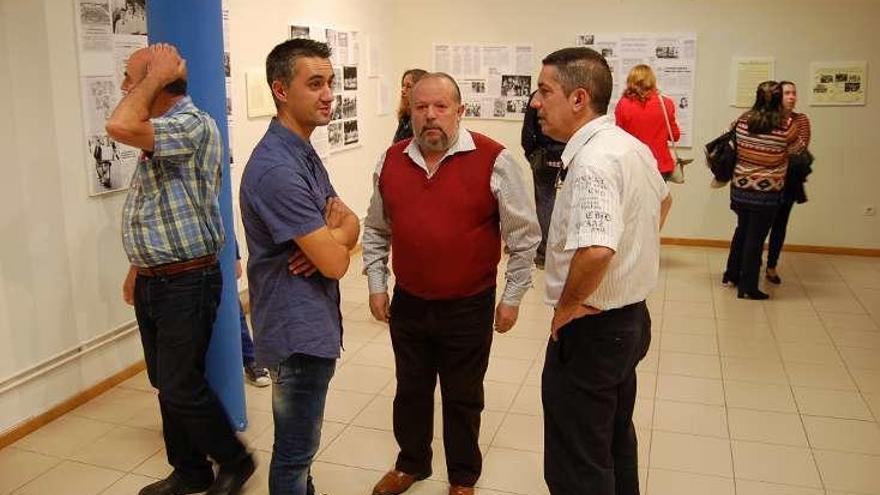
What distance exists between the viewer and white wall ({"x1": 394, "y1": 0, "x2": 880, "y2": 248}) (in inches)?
262

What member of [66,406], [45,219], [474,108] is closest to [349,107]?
[474,108]

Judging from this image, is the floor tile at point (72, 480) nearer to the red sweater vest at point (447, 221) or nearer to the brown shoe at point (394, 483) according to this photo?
the brown shoe at point (394, 483)

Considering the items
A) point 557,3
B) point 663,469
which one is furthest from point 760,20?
point 663,469

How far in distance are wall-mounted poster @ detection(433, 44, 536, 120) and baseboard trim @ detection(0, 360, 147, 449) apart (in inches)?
173

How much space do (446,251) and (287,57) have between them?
801 mm

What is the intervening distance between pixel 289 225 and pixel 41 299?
77.7 inches

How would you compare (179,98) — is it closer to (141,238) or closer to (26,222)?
(141,238)

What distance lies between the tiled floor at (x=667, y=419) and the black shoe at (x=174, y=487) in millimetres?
114

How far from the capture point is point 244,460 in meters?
2.91

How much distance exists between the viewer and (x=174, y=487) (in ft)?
9.59

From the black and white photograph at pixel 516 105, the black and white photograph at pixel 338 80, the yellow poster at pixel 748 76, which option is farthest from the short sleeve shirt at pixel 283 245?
the yellow poster at pixel 748 76

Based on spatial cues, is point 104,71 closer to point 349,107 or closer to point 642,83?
point 349,107

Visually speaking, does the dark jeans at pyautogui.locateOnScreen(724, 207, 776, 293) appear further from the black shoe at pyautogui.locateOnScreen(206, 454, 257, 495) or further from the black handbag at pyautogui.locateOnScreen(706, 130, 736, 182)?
the black shoe at pyautogui.locateOnScreen(206, 454, 257, 495)

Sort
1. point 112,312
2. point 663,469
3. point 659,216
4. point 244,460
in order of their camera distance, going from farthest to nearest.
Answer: point 112,312 < point 663,469 < point 244,460 < point 659,216
